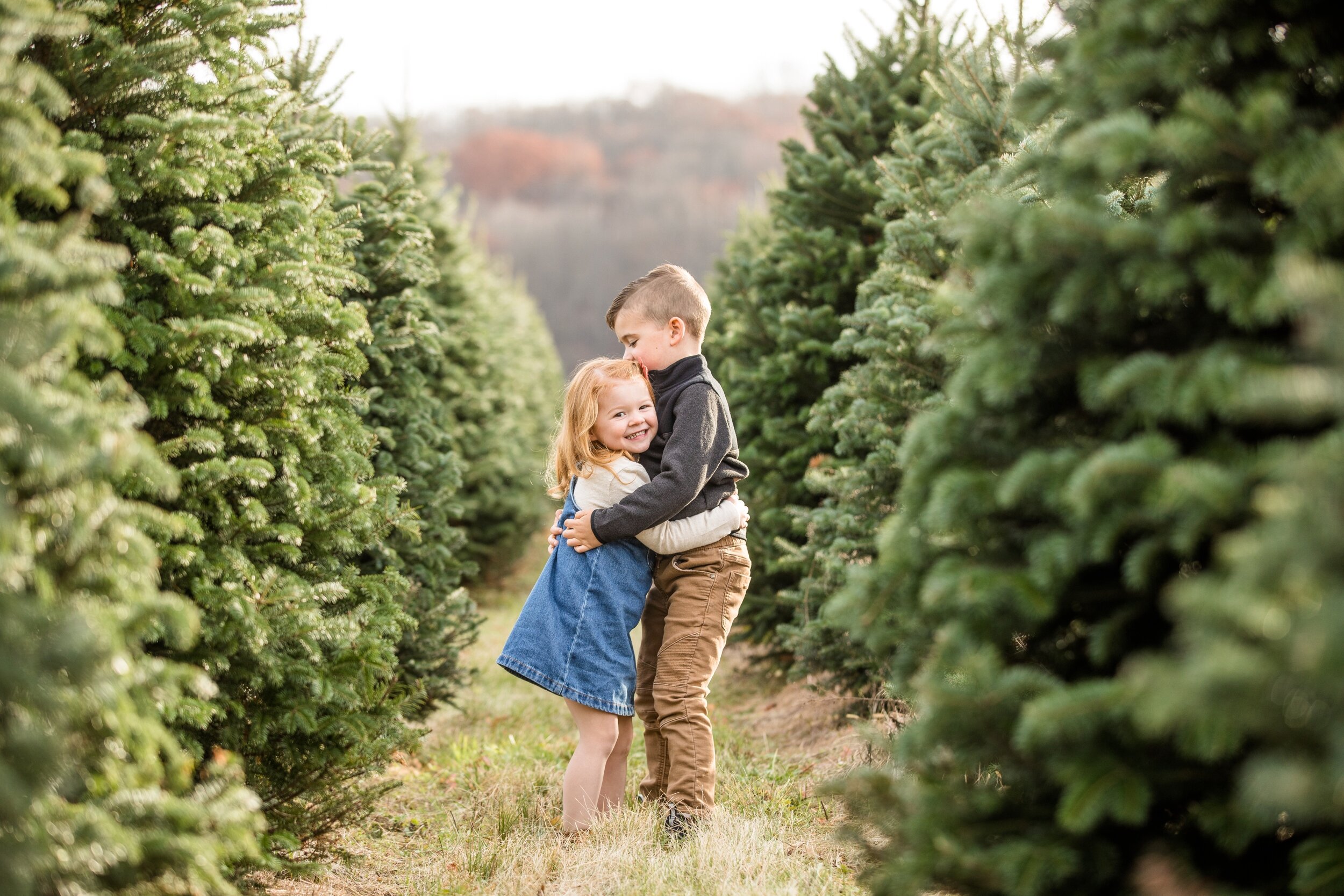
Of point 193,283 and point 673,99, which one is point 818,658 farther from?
point 673,99

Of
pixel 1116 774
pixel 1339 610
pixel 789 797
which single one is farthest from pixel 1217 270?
pixel 789 797

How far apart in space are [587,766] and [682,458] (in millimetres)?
1197

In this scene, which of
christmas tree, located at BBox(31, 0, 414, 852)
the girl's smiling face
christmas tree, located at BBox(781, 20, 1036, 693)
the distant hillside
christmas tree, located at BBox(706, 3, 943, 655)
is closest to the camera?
christmas tree, located at BBox(31, 0, 414, 852)

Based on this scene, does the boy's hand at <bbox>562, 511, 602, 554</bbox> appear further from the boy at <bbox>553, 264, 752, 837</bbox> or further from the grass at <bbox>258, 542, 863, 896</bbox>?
the grass at <bbox>258, 542, 863, 896</bbox>

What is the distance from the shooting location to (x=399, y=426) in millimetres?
5215

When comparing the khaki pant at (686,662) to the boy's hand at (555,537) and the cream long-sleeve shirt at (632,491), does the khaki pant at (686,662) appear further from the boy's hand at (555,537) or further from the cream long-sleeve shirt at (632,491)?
the boy's hand at (555,537)

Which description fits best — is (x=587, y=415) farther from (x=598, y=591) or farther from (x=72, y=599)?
(x=72, y=599)

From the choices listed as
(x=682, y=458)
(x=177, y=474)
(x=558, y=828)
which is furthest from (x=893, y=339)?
(x=177, y=474)

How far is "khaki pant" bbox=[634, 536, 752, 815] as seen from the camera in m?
3.44

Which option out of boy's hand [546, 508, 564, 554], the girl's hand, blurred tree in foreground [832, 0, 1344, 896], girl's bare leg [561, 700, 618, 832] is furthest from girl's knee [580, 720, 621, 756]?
blurred tree in foreground [832, 0, 1344, 896]

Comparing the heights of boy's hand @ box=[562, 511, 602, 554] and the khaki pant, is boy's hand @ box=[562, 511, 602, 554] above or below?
above

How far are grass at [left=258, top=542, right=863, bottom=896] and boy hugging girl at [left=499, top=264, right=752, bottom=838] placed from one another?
235mm

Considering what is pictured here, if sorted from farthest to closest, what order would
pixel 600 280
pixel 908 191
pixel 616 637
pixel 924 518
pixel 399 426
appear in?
1. pixel 600 280
2. pixel 399 426
3. pixel 908 191
4. pixel 616 637
5. pixel 924 518

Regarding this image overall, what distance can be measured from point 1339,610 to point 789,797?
3.09 m
